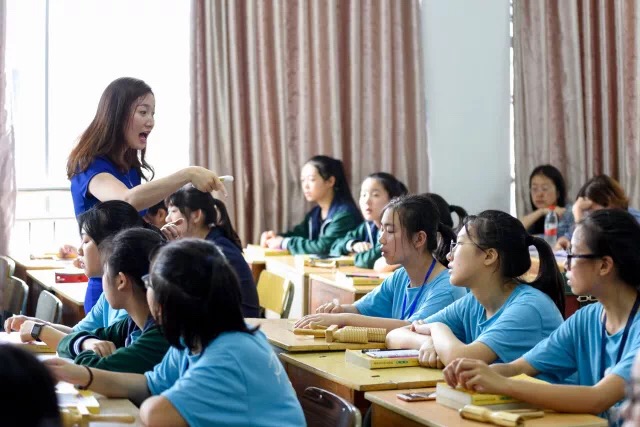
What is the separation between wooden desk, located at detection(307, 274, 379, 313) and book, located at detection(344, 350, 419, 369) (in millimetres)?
1729

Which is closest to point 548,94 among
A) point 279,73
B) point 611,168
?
point 611,168

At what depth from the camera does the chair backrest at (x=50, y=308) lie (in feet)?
12.2

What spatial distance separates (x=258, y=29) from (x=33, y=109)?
145 cm

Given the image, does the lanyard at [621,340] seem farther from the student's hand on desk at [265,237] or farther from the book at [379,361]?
the student's hand on desk at [265,237]

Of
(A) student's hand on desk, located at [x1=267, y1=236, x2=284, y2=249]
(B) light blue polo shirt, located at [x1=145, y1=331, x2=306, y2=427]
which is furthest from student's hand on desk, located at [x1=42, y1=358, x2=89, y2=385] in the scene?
(A) student's hand on desk, located at [x1=267, y1=236, x2=284, y2=249]

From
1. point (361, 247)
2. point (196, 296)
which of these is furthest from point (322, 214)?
point (196, 296)

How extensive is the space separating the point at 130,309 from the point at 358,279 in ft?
6.88

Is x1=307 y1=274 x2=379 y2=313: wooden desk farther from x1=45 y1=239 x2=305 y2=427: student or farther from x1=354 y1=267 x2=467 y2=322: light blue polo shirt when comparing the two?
x1=45 y1=239 x2=305 y2=427: student

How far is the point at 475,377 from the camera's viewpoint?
237 cm

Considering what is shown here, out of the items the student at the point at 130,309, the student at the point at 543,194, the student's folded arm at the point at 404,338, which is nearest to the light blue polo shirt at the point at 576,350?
the student's folded arm at the point at 404,338

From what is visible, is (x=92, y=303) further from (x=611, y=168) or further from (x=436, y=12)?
(x=611, y=168)

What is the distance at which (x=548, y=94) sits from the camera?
7.12 metres

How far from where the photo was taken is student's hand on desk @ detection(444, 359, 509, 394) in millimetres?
2361

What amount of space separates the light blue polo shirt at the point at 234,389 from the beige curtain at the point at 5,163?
3.94m
